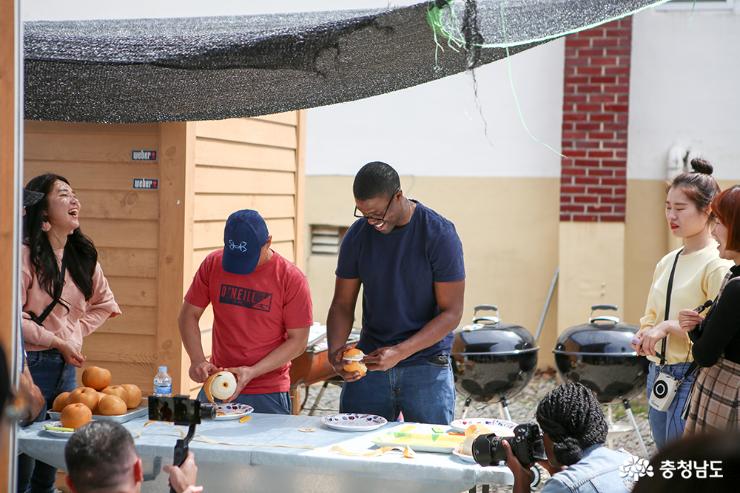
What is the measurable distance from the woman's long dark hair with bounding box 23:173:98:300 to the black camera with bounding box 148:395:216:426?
1.48 metres

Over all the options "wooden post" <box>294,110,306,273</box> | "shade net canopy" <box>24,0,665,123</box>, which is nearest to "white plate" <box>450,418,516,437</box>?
"shade net canopy" <box>24,0,665,123</box>

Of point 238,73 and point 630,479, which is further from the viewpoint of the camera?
point 238,73

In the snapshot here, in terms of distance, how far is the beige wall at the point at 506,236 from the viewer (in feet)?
30.4

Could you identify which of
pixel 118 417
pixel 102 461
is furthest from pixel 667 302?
pixel 102 461

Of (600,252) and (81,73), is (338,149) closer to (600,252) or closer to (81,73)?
(600,252)

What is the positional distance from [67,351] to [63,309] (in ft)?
0.75

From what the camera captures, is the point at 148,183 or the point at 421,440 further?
the point at 148,183

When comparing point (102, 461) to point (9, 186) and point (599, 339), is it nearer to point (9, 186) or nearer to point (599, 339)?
point (9, 186)

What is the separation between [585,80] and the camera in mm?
8859

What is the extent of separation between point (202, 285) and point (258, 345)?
411mm

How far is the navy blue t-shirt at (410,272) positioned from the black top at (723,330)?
114cm

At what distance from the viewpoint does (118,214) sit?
5.34 meters

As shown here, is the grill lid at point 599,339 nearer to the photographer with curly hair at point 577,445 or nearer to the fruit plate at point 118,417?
the fruit plate at point 118,417

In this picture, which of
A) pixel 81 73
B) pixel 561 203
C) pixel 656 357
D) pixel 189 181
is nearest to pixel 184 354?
pixel 189 181
